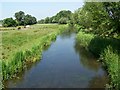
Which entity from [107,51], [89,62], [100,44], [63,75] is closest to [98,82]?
[63,75]

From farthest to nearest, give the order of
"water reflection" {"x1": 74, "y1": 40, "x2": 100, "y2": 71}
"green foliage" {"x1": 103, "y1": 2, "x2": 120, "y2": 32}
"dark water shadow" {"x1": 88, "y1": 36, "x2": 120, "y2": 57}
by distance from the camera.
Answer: "dark water shadow" {"x1": 88, "y1": 36, "x2": 120, "y2": 57} → "water reflection" {"x1": 74, "y1": 40, "x2": 100, "y2": 71} → "green foliage" {"x1": 103, "y1": 2, "x2": 120, "y2": 32}

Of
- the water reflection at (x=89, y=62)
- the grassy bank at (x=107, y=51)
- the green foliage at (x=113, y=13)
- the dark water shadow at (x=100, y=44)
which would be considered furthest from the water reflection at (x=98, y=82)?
the dark water shadow at (x=100, y=44)

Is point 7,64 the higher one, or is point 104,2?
point 104,2

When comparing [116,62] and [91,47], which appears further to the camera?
[91,47]

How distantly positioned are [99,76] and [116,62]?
13.7 feet

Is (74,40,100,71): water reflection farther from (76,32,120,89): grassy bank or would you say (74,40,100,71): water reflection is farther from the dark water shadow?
the dark water shadow

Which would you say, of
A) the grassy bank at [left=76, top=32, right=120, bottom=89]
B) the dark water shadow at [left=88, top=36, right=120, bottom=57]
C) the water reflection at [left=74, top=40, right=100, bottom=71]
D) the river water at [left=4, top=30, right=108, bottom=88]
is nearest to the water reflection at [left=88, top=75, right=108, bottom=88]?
the river water at [left=4, top=30, right=108, bottom=88]

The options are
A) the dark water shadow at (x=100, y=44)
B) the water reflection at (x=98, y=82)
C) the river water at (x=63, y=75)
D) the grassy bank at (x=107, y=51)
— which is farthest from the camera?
the dark water shadow at (x=100, y=44)

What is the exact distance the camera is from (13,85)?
18938 mm

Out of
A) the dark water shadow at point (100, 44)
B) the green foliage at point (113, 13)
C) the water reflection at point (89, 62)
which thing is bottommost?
the water reflection at point (89, 62)

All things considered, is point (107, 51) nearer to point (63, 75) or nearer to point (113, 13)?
point (113, 13)

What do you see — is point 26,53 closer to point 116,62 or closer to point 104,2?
point 104,2

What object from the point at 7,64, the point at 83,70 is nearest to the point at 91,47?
the point at 83,70

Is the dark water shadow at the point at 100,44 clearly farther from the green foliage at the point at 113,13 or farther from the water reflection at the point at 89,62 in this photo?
the green foliage at the point at 113,13
